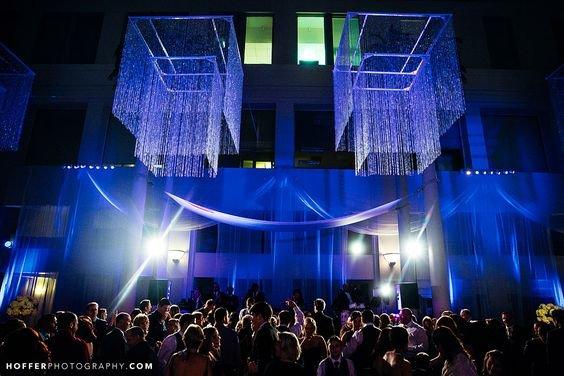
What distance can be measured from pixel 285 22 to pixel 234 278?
7827mm

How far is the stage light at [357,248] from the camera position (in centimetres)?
1160

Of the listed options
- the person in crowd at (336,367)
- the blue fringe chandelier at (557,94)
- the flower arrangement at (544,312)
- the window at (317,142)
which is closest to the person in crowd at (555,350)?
the person in crowd at (336,367)

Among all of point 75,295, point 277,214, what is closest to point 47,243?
point 75,295

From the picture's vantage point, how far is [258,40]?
11070 mm

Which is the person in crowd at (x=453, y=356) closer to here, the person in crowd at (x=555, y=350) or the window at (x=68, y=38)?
the person in crowd at (x=555, y=350)

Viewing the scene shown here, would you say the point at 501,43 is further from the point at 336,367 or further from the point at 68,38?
the point at 68,38

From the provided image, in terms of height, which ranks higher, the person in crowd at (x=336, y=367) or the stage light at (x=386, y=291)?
the stage light at (x=386, y=291)

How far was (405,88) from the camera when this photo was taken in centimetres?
742

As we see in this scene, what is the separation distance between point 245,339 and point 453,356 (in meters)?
2.20

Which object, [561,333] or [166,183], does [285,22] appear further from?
[561,333]

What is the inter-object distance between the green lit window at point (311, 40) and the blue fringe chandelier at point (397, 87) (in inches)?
127

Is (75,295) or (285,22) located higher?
(285,22)

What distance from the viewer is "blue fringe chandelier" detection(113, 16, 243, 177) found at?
21.1 ft

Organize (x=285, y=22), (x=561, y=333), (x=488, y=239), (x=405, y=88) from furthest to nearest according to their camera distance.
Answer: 1. (x=285, y=22)
2. (x=488, y=239)
3. (x=405, y=88)
4. (x=561, y=333)
